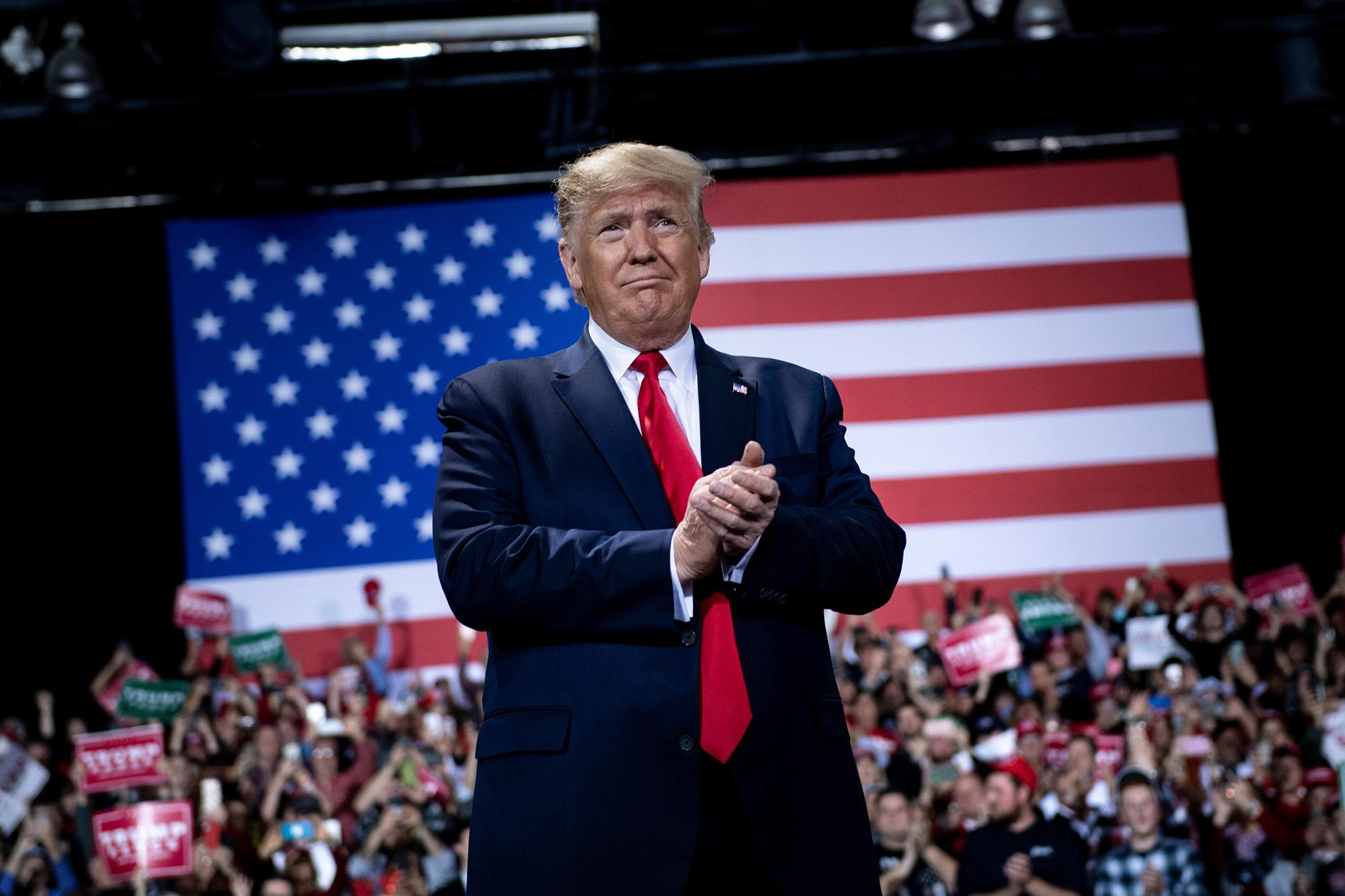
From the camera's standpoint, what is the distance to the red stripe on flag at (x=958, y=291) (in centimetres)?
943

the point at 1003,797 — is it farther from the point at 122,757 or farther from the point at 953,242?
the point at 953,242

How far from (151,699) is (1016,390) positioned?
18.3 ft

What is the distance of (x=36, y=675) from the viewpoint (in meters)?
9.80

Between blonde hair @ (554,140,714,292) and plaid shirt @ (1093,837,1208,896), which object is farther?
plaid shirt @ (1093,837,1208,896)

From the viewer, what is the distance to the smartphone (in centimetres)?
647

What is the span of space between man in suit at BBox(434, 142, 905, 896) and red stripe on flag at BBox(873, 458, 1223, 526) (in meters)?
7.74

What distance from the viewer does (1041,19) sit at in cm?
851

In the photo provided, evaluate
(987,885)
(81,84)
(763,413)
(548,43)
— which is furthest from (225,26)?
(763,413)

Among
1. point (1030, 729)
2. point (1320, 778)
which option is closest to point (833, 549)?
point (1320, 778)

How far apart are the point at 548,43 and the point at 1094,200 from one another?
3.91 m

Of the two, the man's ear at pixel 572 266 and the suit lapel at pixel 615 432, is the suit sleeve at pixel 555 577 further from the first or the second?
the man's ear at pixel 572 266

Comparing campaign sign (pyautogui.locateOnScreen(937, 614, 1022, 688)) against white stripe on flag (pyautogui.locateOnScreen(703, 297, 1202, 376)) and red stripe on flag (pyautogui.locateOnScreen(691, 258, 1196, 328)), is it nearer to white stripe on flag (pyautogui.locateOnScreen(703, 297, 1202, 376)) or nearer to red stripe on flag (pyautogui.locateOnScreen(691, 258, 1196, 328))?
white stripe on flag (pyautogui.locateOnScreen(703, 297, 1202, 376))

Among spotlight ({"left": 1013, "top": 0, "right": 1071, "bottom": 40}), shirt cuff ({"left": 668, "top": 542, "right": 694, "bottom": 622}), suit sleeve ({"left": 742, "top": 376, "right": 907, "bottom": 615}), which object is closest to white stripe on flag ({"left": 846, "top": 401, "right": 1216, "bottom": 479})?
spotlight ({"left": 1013, "top": 0, "right": 1071, "bottom": 40})

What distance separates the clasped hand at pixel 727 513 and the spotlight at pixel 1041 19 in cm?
790
